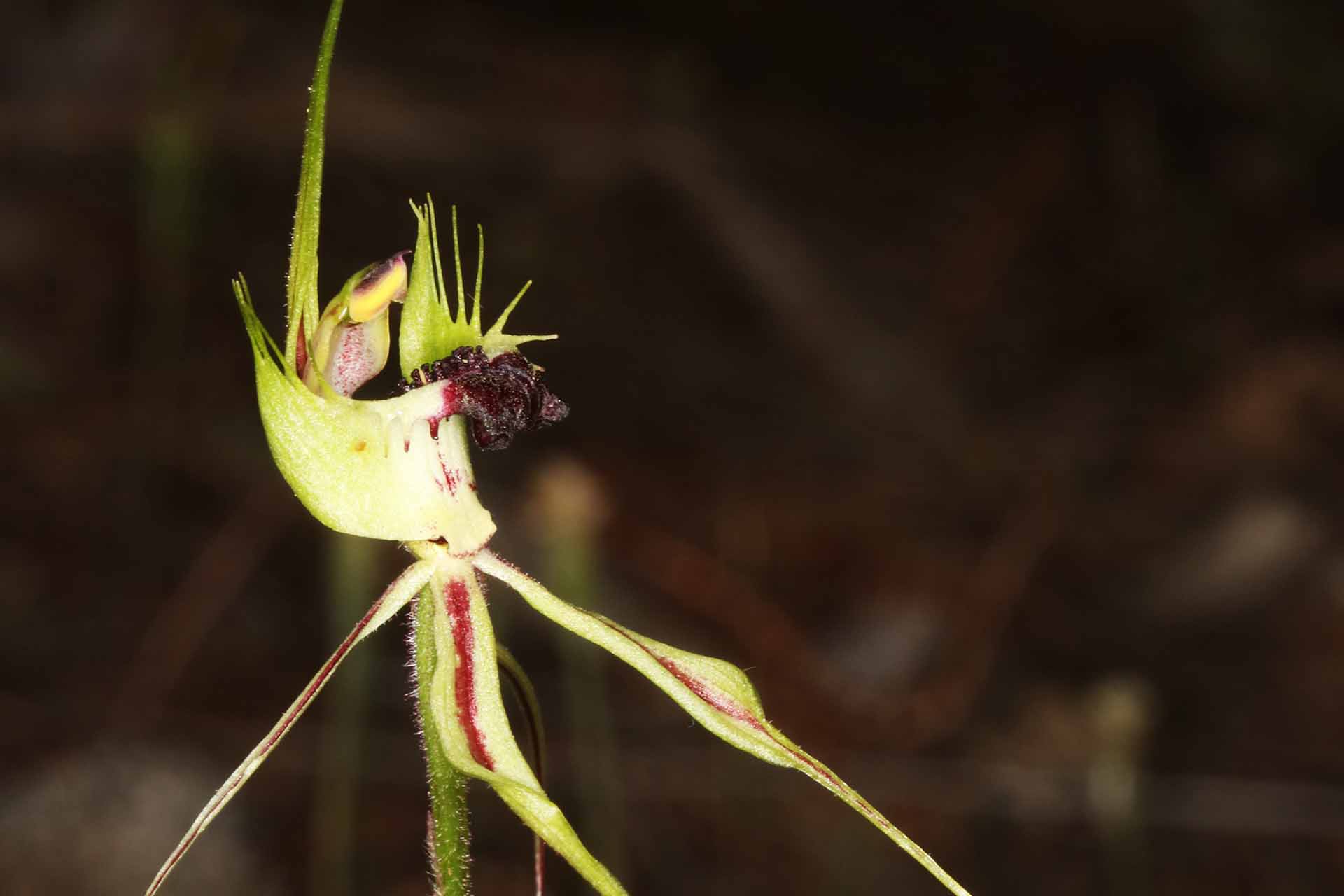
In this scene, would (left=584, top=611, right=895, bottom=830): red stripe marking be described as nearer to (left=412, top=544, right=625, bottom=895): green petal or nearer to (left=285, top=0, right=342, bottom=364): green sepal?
(left=412, top=544, right=625, bottom=895): green petal

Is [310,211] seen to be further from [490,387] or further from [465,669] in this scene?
[465,669]

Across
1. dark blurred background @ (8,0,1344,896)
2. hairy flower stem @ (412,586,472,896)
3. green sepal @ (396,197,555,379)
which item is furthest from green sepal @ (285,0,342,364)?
dark blurred background @ (8,0,1344,896)

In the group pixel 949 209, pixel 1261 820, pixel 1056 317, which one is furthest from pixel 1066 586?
pixel 949 209

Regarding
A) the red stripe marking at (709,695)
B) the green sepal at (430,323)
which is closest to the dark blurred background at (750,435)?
the green sepal at (430,323)

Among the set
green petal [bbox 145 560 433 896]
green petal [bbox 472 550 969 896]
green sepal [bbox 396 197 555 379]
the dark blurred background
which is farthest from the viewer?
the dark blurred background

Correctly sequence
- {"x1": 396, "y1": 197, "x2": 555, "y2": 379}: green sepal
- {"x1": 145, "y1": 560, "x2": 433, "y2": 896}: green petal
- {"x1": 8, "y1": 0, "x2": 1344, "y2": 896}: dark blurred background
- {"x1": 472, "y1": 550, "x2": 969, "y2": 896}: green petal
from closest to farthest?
{"x1": 145, "y1": 560, "x2": 433, "y2": 896}: green petal < {"x1": 472, "y1": 550, "x2": 969, "y2": 896}: green petal < {"x1": 396, "y1": 197, "x2": 555, "y2": 379}: green sepal < {"x1": 8, "y1": 0, "x2": 1344, "y2": 896}: dark blurred background

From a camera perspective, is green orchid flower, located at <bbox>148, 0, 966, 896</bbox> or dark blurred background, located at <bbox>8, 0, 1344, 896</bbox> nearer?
green orchid flower, located at <bbox>148, 0, 966, 896</bbox>

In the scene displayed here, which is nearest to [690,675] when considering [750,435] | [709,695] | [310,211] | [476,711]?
[709,695]
